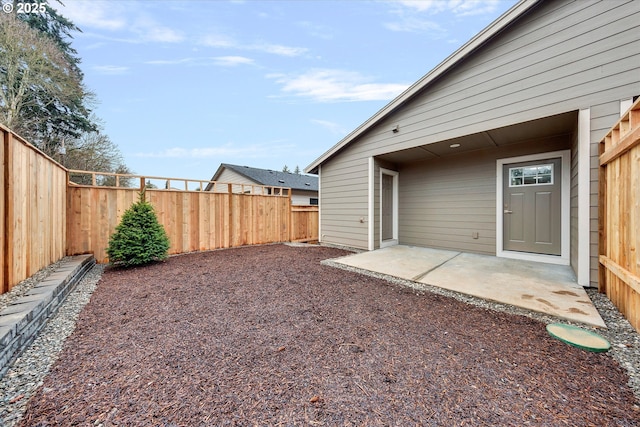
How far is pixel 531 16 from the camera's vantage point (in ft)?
12.0

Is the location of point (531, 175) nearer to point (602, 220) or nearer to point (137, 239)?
point (602, 220)

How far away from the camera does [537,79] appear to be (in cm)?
359

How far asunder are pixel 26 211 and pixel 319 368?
3.90 metres

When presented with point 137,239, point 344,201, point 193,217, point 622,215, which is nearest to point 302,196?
point 344,201

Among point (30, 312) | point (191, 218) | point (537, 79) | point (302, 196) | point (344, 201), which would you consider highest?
point (537, 79)

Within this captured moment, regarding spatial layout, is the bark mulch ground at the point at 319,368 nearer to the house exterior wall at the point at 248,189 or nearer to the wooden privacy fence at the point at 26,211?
the wooden privacy fence at the point at 26,211

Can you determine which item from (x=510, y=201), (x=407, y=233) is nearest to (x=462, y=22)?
(x=510, y=201)

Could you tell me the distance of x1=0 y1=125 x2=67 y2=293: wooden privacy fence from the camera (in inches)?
94.6

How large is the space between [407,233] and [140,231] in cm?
619

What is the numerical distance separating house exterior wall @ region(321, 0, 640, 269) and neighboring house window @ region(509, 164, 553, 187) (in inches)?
23.2

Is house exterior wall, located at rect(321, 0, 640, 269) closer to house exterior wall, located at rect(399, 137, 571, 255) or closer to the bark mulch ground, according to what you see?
house exterior wall, located at rect(399, 137, 571, 255)

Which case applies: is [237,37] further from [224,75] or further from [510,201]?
[510,201]

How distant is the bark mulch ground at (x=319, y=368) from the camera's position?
1.24 meters

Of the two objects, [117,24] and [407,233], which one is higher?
[117,24]
